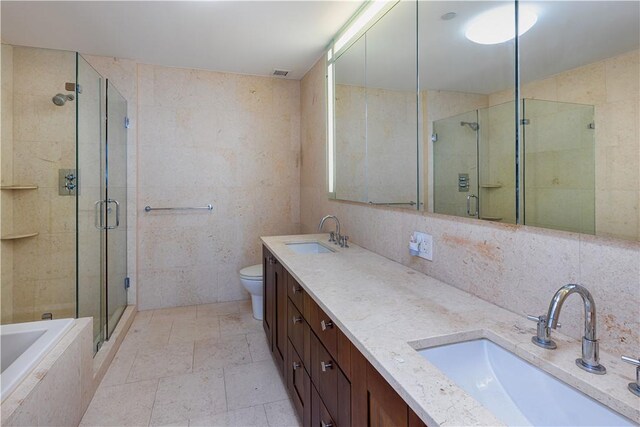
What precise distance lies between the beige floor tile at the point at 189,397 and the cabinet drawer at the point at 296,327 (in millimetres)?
577

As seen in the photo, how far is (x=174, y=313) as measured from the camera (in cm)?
321

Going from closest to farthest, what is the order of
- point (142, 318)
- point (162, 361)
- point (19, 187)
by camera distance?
point (162, 361), point (19, 187), point (142, 318)

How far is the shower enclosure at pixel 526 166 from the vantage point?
942 millimetres

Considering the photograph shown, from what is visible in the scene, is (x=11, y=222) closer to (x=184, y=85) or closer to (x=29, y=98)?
(x=29, y=98)

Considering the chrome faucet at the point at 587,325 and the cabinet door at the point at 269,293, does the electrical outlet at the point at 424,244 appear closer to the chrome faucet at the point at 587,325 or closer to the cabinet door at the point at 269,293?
the chrome faucet at the point at 587,325

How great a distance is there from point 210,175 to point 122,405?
2124mm

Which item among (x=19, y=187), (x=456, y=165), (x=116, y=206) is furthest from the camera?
(x=116, y=206)

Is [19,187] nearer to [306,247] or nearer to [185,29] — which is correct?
[185,29]

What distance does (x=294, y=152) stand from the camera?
370 centimetres

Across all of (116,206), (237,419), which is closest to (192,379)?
(237,419)

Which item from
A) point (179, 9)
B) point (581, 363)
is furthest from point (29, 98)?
point (581, 363)

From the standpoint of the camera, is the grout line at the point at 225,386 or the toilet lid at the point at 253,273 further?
the toilet lid at the point at 253,273

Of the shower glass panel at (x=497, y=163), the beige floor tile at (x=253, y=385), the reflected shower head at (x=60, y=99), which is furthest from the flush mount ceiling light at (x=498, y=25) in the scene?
the reflected shower head at (x=60, y=99)

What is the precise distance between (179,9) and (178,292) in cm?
248
